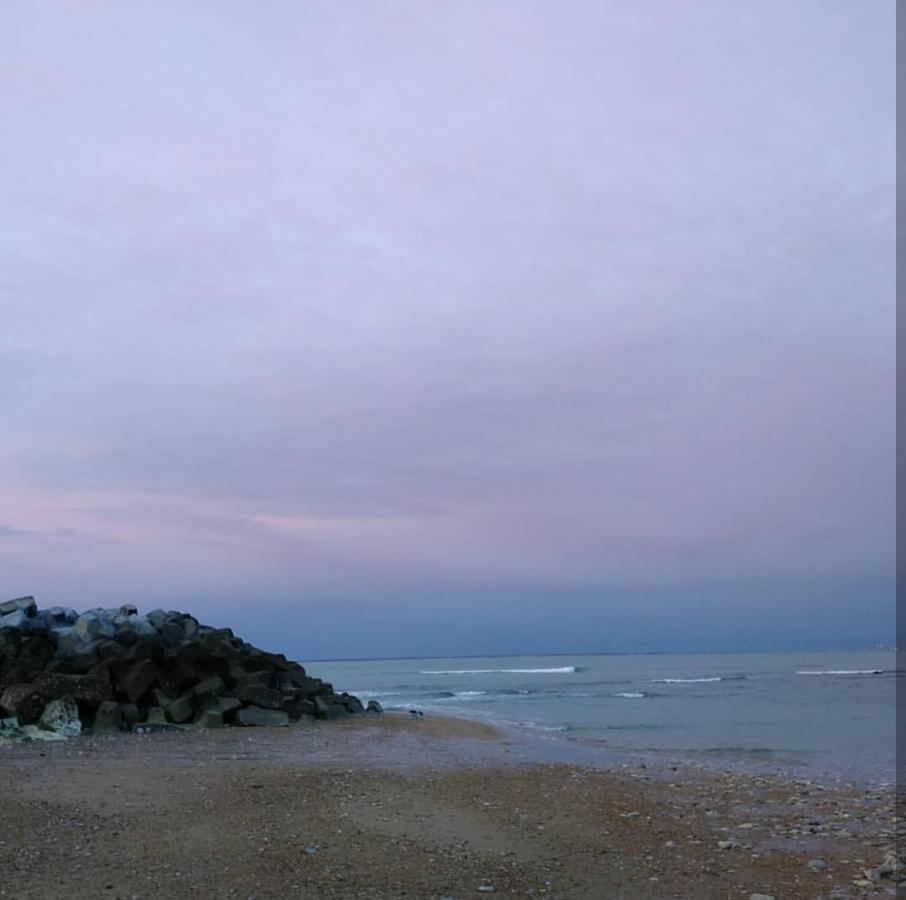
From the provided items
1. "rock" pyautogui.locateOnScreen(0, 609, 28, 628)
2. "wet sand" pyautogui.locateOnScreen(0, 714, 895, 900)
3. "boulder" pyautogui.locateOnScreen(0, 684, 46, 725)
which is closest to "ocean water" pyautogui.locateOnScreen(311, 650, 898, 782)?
"wet sand" pyautogui.locateOnScreen(0, 714, 895, 900)

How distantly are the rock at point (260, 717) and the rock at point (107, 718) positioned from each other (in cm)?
304

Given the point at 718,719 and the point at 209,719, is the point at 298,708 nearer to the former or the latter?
the point at 209,719

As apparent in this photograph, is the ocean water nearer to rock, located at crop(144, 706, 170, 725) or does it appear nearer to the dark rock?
the dark rock

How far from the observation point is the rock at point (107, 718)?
61.9 feet

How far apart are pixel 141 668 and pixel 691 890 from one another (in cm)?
1595

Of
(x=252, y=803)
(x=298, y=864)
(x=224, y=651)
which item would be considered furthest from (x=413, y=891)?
(x=224, y=651)

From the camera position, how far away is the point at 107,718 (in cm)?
1902

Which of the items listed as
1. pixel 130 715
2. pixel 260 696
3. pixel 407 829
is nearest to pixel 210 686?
pixel 260 696

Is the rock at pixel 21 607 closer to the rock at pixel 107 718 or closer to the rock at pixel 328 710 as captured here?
the rock at pixel 107 718

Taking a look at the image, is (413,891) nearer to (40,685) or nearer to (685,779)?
(685,779)

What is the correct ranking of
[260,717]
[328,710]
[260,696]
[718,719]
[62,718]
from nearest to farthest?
[62,718]
[260,717]
[260,696]
[328,710]
[718,719]

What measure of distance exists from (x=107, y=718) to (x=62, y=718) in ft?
3.29

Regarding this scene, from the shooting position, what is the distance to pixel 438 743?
68.1 feet

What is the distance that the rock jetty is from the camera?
18.5m
